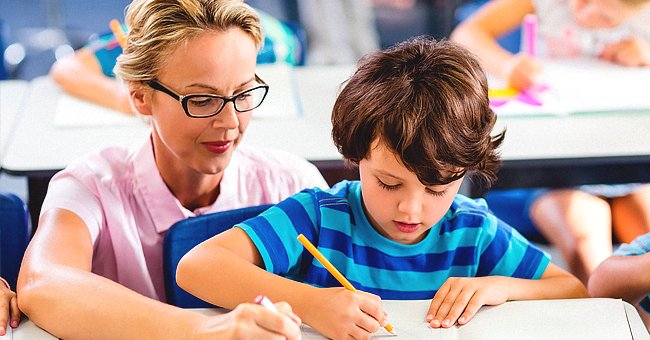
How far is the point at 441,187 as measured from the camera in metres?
1.43

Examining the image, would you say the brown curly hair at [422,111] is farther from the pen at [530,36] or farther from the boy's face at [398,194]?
the pen at [530,36]

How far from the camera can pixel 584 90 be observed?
8.07ft

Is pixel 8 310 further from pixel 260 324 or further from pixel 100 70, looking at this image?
pixel 100 70

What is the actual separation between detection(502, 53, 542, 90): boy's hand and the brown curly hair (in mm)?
1007

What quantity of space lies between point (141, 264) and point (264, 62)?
114 cm

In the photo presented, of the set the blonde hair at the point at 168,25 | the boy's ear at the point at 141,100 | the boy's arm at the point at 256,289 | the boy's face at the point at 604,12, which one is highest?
the blonde hair at the point at 168,25

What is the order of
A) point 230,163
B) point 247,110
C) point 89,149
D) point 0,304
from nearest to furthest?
point 0,304 < point 247,110 < point 230,163 < point 89,149

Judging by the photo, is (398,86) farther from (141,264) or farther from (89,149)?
(89,149)

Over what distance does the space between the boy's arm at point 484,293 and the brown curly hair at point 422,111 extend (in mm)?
172

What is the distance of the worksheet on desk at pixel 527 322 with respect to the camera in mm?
1364

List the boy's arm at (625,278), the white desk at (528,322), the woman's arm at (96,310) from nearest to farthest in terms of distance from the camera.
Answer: the woman's arm at (96,310), the white desk at (528,322), the boy's arm at (625,278)

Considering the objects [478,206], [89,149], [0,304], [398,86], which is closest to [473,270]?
[478,206]

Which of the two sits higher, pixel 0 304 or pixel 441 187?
pixel 441 187

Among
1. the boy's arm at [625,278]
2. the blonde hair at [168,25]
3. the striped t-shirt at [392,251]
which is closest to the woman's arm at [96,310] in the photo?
the striped t-shirt at [392,251]
